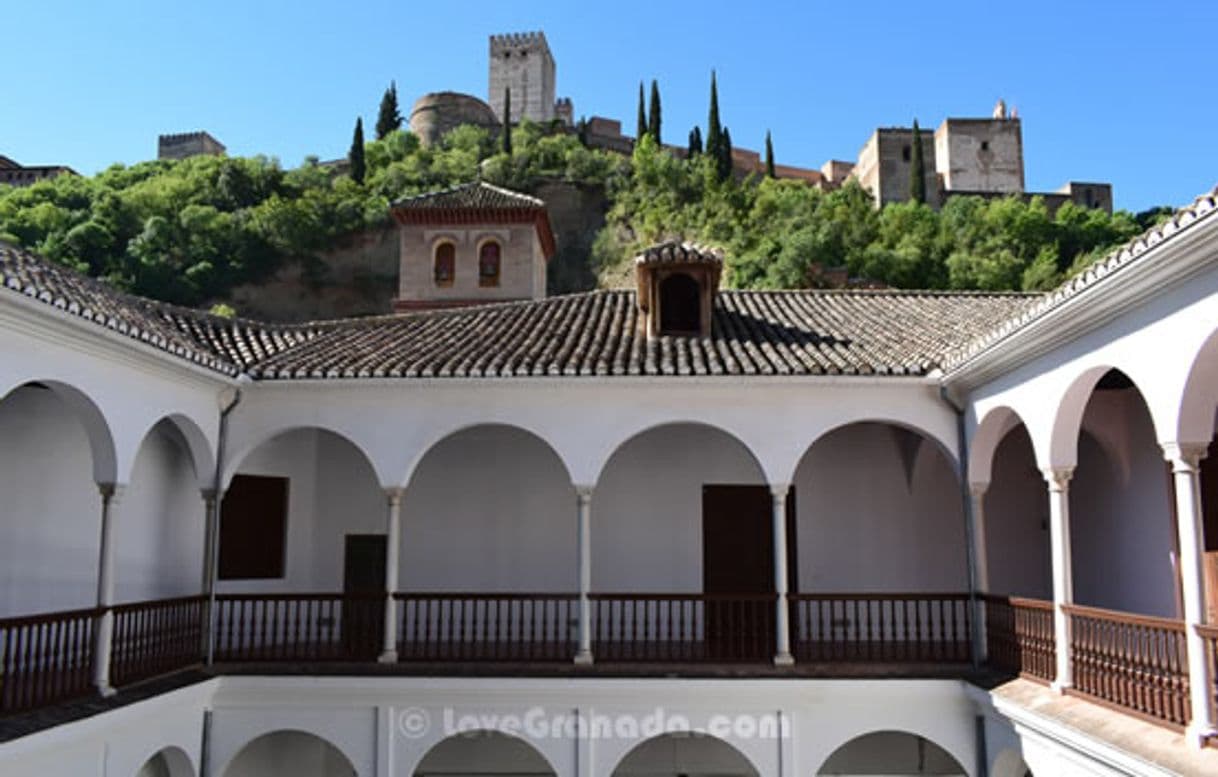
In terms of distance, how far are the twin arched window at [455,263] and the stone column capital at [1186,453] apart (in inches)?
915

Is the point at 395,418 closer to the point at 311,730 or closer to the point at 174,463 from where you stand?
the point at 174,463

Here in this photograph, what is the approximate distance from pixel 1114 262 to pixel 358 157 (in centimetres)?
6248

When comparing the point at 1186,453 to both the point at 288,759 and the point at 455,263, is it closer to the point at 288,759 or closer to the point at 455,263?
the point at 288,759

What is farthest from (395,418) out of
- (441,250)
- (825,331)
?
(441,250)

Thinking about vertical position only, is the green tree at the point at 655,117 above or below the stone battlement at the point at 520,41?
below

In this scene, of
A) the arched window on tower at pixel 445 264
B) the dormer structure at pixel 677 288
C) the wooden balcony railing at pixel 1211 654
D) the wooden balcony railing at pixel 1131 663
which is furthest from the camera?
the arched window on tower at pixel 445 264

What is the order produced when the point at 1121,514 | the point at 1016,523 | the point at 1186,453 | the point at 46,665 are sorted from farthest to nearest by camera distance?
the point at 1016,523, the point at 1121,514, the point at 46,665, the point at 1186,453

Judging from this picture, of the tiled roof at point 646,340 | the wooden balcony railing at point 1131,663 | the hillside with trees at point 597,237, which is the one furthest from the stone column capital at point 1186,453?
the hillside with trees at point 597,237

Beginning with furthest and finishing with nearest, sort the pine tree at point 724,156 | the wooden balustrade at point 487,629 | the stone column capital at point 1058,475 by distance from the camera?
the pine tree at point 724,156 < the wooden balustrade at point 487,629 < the stone column capital at point 1058,475

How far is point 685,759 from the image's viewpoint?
40.5 ft

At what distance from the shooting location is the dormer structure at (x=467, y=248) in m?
28.5

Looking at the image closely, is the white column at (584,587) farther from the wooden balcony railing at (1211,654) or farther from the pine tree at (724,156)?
the pine tree at (724,156)

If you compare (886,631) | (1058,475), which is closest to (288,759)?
(886,631)

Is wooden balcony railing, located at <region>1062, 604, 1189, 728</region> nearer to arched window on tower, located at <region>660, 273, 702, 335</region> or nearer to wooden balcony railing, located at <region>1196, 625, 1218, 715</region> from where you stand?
wooden balcony railing, located at <region>1196, 625, 1218, 715</region>
